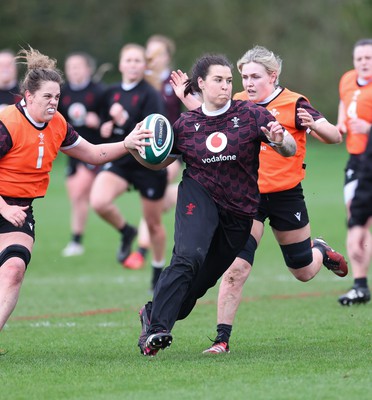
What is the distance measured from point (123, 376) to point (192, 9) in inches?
1745

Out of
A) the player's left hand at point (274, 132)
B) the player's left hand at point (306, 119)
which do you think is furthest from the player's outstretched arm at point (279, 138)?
the player's left hand at point (306, 119)

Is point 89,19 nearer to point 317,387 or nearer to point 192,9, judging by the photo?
point 192,9

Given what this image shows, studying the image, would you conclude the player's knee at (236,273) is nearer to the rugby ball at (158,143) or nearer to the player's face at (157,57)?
the rugby ball at (158,143)

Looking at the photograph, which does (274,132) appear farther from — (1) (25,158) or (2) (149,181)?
(2) (149,181)

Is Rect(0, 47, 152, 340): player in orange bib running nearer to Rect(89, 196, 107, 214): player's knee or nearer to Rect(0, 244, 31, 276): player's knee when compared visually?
Rect(0, 244, 31, 276): player's knee

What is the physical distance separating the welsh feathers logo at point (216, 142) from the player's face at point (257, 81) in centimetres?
86

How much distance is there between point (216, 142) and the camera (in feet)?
21.6

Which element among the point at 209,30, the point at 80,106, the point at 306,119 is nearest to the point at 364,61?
the point at 306,119

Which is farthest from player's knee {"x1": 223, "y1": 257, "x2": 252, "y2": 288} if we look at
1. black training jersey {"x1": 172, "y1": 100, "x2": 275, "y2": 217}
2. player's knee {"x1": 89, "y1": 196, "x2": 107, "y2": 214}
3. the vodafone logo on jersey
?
player's knee {"x1": 89, "y1": 196, "x2": 107, "y2": 214}

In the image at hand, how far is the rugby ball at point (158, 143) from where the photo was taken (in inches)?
260

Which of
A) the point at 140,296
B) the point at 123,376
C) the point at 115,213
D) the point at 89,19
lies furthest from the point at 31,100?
the point at 89,19

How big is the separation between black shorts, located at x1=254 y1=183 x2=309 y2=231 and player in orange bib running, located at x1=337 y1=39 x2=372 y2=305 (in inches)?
87.0

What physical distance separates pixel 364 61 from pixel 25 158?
427 centimetres

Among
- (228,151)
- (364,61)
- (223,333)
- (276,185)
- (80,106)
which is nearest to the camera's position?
(228,151)
